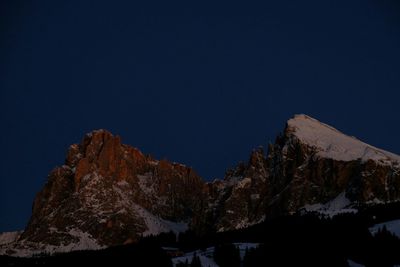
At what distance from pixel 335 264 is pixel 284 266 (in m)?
11.2

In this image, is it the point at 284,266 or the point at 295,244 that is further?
the point at 295,244

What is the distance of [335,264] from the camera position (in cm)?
18400

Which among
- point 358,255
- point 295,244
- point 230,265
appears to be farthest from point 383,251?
point 230,265

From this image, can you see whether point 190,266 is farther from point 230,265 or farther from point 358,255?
point 358,255

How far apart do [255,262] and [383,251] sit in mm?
28381

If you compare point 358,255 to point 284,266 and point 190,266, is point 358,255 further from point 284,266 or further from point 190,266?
point 190,266

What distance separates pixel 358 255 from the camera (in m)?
194

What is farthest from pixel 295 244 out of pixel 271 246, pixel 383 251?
pixel 383 251

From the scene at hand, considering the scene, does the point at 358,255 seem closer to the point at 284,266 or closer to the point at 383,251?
the point at 383,251

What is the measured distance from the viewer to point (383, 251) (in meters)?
188

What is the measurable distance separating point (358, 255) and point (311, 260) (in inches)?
559

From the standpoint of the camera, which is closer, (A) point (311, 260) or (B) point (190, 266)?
(A) point (311, 260)

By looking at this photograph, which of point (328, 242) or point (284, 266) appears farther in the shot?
point (328, 242)

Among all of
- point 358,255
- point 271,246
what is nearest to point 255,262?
point 271,246
